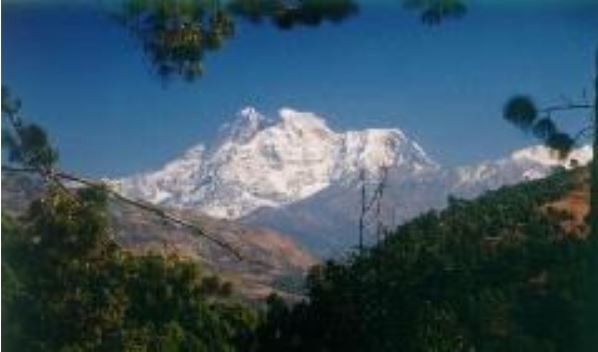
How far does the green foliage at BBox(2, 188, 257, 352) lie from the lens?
9703 millimetres

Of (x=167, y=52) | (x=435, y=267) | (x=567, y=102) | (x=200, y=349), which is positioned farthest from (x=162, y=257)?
(x=567, y=102)

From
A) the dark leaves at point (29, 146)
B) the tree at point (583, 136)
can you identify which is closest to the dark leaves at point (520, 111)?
the tree at point (583, 136)

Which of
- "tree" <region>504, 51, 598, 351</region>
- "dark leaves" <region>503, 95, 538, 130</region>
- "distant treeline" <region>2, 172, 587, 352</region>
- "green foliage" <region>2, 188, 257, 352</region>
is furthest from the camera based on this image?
"distant treeline" <region>2, 172, 587, 352</region>

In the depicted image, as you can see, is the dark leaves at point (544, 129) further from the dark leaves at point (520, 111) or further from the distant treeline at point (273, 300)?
the distant treeline at point (273, 300)

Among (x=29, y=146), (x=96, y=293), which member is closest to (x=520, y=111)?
(x=29, y=146)

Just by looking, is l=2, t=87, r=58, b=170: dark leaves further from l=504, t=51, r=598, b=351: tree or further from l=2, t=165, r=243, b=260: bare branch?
l=504, t=51, r=598, b=351: tree

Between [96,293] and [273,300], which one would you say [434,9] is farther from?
[96,293]

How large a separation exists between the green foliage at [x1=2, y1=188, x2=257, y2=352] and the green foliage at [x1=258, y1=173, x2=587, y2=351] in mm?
669

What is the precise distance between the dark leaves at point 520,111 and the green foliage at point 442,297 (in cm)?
84

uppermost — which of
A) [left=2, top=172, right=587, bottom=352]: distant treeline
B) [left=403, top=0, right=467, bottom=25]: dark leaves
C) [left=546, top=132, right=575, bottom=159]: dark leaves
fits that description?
[left=403, top=0, right=467, bottom=25]: dark leaves

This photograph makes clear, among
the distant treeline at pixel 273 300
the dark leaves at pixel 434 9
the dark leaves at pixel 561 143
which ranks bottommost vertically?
the distant treeline at pixel 273 300

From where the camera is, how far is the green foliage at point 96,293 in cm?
970

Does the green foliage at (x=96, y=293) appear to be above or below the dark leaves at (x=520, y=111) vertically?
below

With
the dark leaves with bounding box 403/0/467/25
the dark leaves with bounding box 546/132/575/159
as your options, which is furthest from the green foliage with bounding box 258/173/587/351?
the dark leaves with bounding box 403/0/467/25
